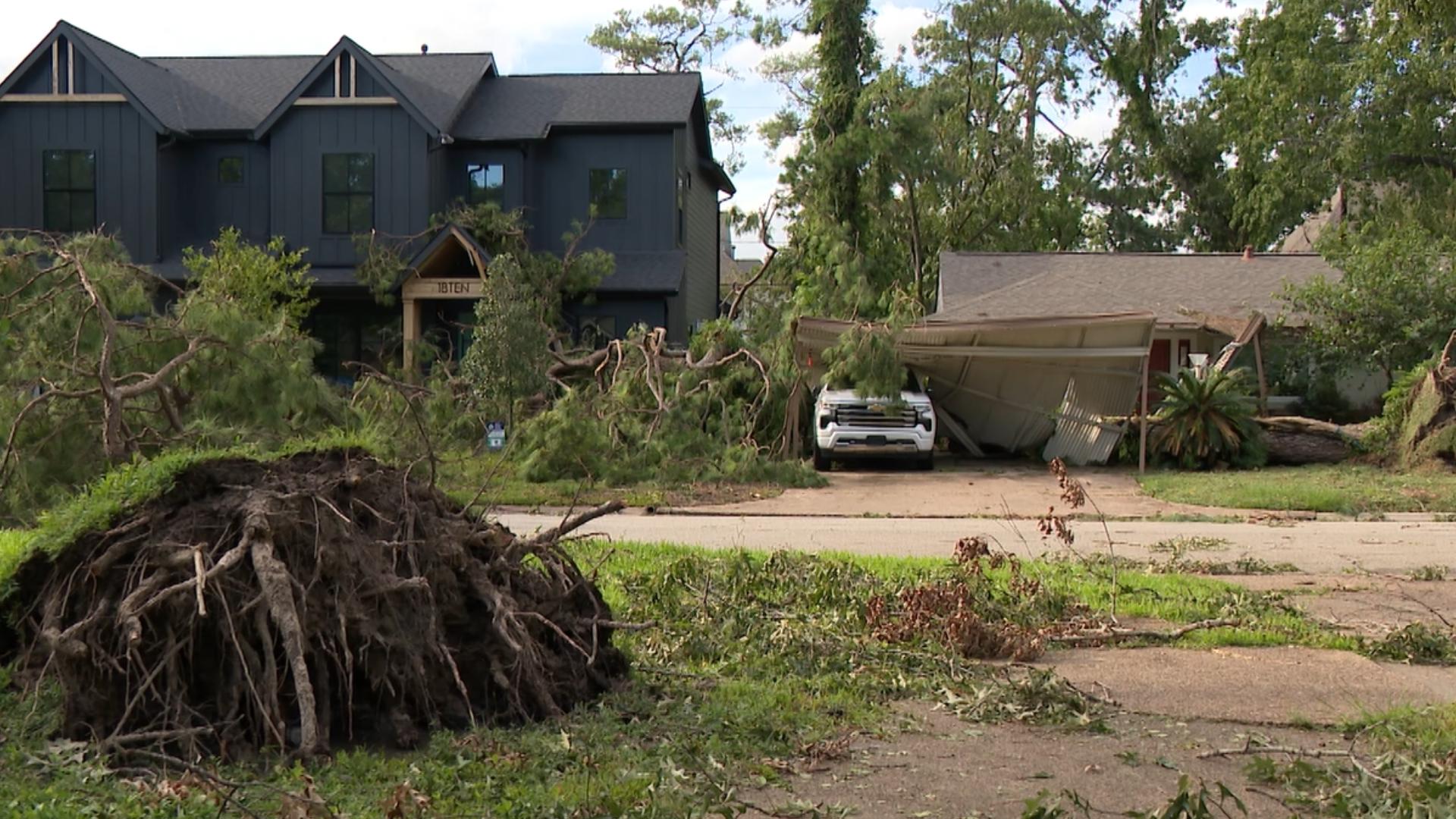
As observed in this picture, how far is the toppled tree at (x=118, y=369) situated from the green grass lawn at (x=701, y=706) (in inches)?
166

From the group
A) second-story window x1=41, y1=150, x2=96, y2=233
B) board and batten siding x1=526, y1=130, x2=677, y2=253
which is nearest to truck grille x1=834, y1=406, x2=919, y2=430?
board and batten siding x1=526, y1=130, x2=677, y2=253

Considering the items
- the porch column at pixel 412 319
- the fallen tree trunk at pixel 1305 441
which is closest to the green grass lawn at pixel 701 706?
the fallen tree trunk at pixel 1305 441

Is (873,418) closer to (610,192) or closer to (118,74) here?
(610,192)

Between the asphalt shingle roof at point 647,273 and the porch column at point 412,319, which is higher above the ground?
the asphalt shingle roof at point 647,273

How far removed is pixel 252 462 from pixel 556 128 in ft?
76.8

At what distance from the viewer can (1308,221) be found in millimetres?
51344

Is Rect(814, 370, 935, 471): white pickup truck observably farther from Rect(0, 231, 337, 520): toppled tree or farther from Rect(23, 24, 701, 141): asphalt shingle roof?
Rect(23, 24, 701, 141): asphalt shingle roof

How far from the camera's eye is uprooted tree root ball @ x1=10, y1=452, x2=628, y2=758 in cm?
529

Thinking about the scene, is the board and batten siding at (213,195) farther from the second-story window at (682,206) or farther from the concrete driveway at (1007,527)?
the concrete driveway at (1007,527)

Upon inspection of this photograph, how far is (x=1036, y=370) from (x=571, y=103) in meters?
12.4

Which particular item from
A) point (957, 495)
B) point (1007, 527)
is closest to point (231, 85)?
point (957, 495)

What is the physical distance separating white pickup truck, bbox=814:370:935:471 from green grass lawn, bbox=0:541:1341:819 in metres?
9.97

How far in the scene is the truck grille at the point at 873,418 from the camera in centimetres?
2039

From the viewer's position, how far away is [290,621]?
5.20 m
